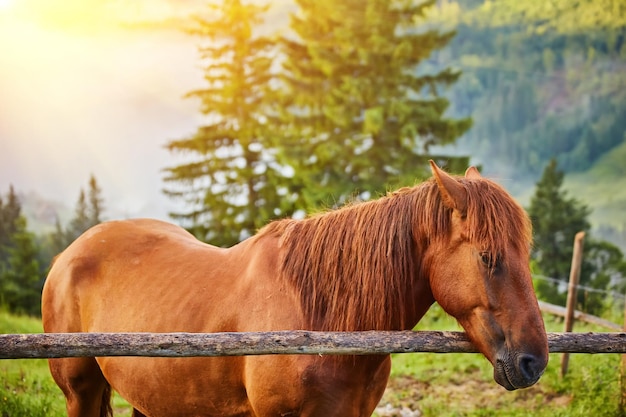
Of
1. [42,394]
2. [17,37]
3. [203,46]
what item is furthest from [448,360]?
[17,37]

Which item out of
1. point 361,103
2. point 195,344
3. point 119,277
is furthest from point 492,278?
point 361,103

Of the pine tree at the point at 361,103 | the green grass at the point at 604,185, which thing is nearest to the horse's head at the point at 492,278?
the pine tree at the point at 361,103

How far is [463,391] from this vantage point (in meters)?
6.46

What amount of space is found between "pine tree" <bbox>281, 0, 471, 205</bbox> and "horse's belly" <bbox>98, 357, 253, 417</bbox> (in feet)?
46.7

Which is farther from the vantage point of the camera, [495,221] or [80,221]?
[80,221]

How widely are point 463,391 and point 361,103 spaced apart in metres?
14.5

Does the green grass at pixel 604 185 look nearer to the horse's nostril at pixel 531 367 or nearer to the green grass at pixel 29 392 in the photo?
the green grass at pixel 29 392

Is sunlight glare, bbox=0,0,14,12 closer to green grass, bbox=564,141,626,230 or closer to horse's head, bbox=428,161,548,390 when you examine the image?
horse's head, bbox=428,161,548,390

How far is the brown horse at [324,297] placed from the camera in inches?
96.2

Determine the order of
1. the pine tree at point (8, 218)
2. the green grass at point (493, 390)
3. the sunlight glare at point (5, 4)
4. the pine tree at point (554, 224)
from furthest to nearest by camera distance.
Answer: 1. the sunlight glare at point (5, 4)
2. the pine tree at point (554, 224)
3. the pine tree at point (8, 218)
4. the green grass at point (493, 390)

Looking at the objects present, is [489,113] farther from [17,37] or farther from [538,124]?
[17,37]

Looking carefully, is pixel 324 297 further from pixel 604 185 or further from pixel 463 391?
pixel 604 185

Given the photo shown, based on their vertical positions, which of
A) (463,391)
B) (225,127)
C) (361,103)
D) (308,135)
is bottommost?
(463,391)

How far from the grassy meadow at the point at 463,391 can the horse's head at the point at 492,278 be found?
334cm
